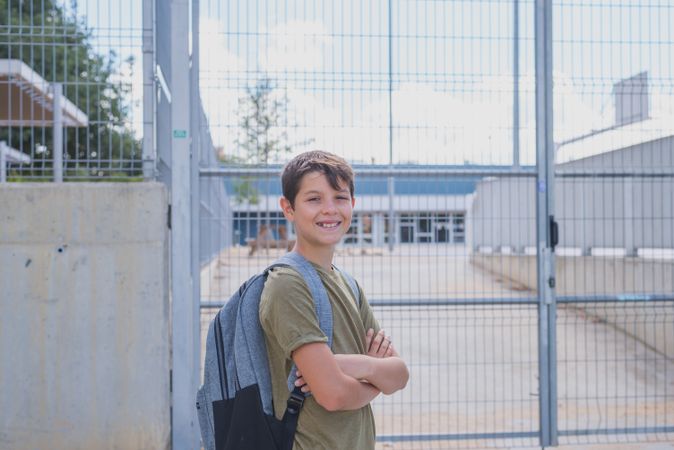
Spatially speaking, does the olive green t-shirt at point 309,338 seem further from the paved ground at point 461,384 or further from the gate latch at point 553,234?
the gate latch at point 553,234

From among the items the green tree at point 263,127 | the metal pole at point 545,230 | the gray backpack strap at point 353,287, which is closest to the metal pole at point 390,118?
the green tree at point 263,127

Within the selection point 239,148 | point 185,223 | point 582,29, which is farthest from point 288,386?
point 582,29

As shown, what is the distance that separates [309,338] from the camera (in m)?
1.86

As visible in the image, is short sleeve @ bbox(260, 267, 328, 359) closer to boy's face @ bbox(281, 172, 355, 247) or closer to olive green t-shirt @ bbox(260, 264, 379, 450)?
A: olive green t-shirt @ bbox(260, 264, 379, 450)

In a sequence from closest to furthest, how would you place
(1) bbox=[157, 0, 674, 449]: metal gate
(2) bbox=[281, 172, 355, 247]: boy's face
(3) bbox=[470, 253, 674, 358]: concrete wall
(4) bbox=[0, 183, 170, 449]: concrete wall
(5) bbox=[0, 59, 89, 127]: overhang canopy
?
(2) bbox=[281, 172, 355, 247]: boy's face → (4) bbox=[0, 183, 170, 449]: concrete wall → (1) bbox=[157, 0, 674, 449]: metal gate → (3) bbox=[470, 253, 674, 358]: concrete wall → (5) bbox=[0, 59, 89, 127]: overhang canopy

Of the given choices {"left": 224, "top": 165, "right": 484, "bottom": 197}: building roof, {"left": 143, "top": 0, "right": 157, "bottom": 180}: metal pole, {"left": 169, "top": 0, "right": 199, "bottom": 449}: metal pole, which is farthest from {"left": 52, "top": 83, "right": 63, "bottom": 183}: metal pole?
{"left": 224, "top": 165, "right": 484, "bottom": 197}: building roof

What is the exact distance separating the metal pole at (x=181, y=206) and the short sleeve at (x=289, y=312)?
8.90 feet

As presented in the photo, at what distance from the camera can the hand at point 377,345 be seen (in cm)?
213

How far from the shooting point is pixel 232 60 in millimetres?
4781

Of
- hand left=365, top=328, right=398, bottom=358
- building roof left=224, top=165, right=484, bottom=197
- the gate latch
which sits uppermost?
building roof left=224, top=165, right=484, bottom=197

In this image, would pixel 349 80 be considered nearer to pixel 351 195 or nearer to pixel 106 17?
pixel 106 17

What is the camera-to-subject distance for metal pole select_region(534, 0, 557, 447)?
4.90m

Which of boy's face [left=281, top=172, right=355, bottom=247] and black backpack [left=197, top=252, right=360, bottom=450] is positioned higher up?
boy's face [left=281, top=172, right=355, bottom=247]

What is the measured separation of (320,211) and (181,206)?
265 cm
